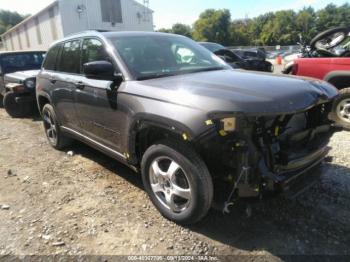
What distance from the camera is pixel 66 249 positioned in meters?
2.94

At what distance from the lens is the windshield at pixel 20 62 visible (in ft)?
30.8

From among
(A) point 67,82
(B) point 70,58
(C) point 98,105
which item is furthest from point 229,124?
(B) point 70,58

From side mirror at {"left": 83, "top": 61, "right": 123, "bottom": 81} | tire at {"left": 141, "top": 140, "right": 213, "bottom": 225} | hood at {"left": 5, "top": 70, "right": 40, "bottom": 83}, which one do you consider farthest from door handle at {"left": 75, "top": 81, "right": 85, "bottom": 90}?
hood at {"left": 5, "top": 70, "right": 40, "bottom": 83}

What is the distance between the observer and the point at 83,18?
28.5 meters

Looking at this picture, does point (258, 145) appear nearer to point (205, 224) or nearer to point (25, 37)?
point (205, 224)

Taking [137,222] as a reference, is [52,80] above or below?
above

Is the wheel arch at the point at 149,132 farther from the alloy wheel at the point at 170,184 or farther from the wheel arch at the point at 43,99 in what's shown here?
the wheel arch at the point at 43,99

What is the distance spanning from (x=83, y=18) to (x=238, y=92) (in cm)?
2884

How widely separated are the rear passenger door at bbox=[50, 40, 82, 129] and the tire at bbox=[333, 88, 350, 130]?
4367 mm

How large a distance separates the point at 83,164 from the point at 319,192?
3274mm

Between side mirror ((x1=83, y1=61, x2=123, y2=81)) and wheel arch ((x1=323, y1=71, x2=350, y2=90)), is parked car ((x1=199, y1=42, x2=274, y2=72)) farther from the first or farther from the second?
side mirror ((x1=83, y1=61, x2=123, y2=81))

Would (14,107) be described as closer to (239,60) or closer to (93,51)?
(93,51)

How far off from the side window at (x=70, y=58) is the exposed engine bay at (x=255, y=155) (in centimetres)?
257

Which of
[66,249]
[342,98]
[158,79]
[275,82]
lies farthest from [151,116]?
[342,98]
